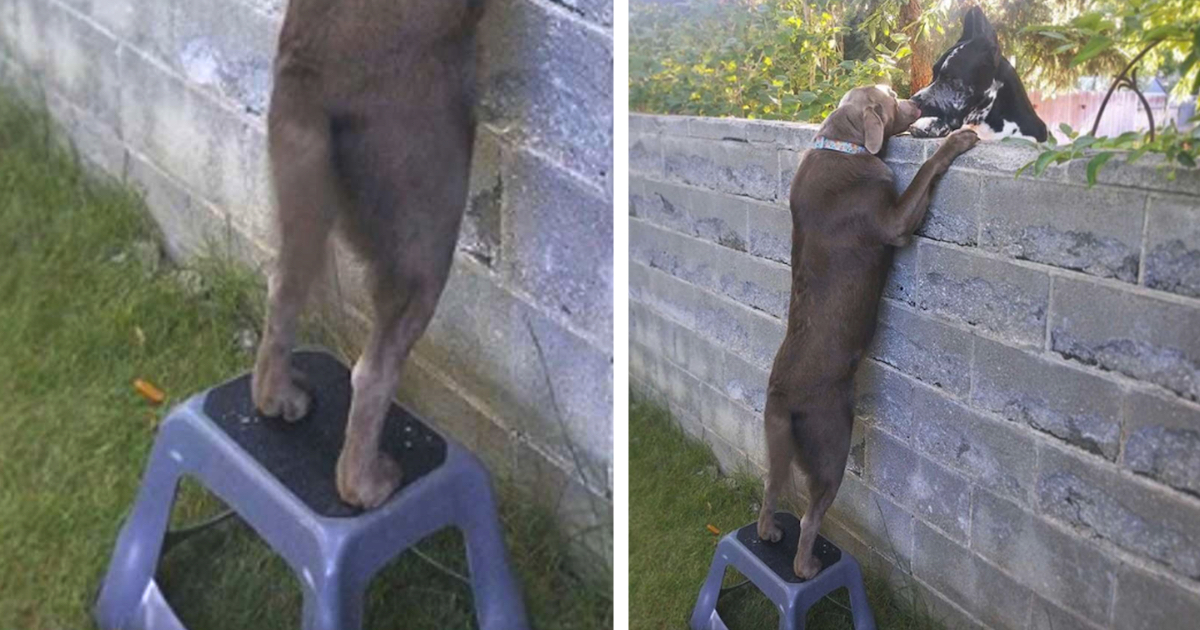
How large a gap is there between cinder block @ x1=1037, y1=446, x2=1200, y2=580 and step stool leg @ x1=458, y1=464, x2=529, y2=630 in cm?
72

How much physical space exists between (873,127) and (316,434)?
2.65 ft

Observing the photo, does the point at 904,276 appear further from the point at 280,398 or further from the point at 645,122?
the point at 280,398

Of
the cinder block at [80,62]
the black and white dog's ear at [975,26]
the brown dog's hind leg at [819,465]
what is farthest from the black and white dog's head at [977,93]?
the cinder block at [80,62]

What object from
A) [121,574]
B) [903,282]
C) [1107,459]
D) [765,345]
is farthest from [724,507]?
[121,574]

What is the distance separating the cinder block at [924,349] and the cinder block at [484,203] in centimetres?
52

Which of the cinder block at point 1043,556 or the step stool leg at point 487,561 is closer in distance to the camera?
the cinder block at point 1043,556

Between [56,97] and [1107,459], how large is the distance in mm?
1408

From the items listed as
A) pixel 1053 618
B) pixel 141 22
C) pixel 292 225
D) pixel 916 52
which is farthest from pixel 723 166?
pixel 141 22

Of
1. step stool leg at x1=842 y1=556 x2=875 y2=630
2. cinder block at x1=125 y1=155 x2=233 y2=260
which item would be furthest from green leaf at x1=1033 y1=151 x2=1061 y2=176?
cinder block at x1=125 y1=155 x2=233 y2=260

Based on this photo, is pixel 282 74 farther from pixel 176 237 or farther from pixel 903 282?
pixel 903 282

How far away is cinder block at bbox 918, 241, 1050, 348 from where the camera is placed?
99 cm

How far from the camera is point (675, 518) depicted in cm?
156

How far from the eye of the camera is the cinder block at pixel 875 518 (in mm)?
1187

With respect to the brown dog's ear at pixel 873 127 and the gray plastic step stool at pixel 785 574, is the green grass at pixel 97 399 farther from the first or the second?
the brown dog's ear at pixel 873 127
